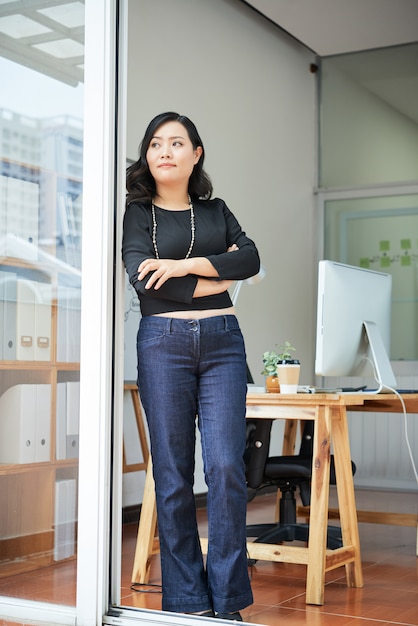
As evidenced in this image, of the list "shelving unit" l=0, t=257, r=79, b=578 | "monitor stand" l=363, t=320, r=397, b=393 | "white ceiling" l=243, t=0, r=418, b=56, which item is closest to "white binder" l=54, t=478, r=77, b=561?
"shelving unit" l=0, t=257, r=79, b=578

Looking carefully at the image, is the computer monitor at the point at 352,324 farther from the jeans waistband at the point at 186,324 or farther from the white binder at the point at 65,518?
the white binder at the point at 65,518

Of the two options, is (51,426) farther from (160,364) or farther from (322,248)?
(322,248)

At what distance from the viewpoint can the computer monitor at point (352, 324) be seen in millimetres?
3490

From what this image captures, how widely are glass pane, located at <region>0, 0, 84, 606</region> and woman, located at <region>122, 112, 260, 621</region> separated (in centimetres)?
25

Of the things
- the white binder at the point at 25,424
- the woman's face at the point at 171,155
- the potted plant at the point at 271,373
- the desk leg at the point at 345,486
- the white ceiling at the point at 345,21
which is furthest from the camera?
the white ceiling at the point at 345,21

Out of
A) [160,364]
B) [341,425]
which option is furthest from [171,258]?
[341,425]

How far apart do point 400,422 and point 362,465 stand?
0.45m

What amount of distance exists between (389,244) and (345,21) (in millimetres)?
1678

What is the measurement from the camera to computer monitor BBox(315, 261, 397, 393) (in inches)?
137

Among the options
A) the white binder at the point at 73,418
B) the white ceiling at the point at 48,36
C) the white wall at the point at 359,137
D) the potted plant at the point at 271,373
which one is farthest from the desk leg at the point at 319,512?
the white wall at the point at 359,137

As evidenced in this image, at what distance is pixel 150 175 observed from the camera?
268 cm

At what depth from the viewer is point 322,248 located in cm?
720

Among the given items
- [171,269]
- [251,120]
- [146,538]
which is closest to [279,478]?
[146,538]

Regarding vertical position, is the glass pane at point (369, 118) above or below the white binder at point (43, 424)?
above
